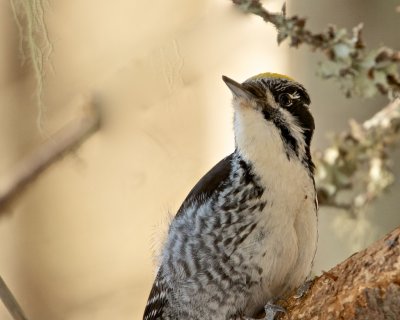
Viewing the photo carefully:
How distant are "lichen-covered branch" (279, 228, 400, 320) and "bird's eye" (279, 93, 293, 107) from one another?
62 centimetres

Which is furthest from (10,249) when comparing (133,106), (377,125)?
(377,125)

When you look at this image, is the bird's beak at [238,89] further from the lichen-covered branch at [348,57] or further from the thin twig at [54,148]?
the thin twig at [54,148]

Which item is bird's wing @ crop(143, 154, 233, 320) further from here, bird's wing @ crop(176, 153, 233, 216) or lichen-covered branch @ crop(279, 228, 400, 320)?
lichen-covered branch @ crop(279, 228, 400, 320)

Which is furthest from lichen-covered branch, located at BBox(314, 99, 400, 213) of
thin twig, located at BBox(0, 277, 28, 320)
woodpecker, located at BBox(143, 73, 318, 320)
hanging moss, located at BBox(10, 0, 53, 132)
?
thin twig, located at BBox(0, 277, 28, 320)

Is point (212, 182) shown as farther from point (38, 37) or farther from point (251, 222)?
point (38, 37)

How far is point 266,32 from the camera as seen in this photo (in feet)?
9.20

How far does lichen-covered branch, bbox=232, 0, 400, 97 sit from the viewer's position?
222 centimetres

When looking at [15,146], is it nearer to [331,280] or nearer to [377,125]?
[377,125]

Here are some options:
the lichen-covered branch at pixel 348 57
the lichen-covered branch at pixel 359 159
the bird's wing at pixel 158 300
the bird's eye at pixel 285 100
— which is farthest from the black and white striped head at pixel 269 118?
the lichen-covered branch at pixel 359 159

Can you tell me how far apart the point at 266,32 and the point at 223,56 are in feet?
0.59

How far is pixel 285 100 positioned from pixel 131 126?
552 mm

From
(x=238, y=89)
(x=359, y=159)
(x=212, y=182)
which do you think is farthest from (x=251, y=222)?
(x=359, y=159)

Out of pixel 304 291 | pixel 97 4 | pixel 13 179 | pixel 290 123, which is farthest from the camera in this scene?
pixel 13 179

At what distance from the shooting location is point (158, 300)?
229 centimetres
